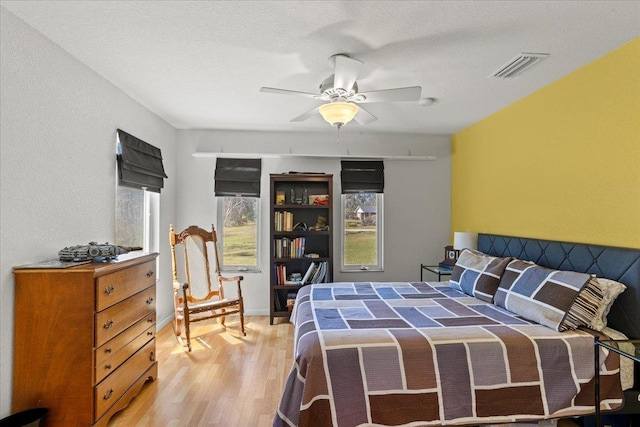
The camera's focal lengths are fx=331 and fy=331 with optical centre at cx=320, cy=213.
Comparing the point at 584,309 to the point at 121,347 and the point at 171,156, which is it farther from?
the point at 171,156

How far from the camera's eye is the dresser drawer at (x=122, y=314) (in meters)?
1.99

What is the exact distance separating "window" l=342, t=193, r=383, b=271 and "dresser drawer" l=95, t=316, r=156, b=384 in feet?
8.74

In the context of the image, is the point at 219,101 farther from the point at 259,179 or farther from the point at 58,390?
the point at 58,390

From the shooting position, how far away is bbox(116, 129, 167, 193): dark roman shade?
302 cm

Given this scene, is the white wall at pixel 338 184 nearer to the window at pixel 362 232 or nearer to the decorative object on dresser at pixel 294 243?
the window at pixel 362 232

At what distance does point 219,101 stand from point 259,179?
135 cm

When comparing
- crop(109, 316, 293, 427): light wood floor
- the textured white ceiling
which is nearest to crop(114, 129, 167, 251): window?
the textured white ceiling

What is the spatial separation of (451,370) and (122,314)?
212cm

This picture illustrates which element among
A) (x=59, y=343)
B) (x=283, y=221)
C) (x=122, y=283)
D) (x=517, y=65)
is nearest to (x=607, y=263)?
(x=517, y=65)

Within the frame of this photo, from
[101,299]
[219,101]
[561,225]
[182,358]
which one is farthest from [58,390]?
[561,225]

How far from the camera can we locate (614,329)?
2164mm

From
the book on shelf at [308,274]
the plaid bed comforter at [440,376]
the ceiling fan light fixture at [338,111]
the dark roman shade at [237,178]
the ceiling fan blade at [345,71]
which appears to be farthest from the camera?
the dark roman shade at [237,178]

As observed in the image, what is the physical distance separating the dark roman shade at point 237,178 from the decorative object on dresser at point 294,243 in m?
0.30

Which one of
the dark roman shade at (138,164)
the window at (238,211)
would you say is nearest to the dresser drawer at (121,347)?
the dark roman shade at (138,164)
